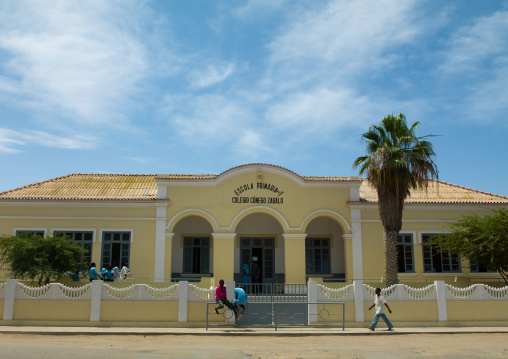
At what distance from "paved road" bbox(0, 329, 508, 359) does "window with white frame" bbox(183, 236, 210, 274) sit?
393 inches

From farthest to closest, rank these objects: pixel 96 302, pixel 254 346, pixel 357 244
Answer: pixel 357 244 → pixel 96 302 → pixel 254 346

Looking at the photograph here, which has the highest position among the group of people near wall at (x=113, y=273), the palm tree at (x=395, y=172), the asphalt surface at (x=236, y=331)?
the palm tree at (x=395, y=172)

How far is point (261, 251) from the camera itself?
79.0ft

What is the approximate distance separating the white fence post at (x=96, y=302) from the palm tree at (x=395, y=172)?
1065 cm

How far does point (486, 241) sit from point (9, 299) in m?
17.0

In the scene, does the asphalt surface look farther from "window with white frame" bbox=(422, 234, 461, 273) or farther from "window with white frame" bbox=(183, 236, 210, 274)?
"window with white frame" bbox=(183, 236, 210, 274)

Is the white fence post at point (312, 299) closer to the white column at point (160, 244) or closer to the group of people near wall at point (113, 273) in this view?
the white column at point (160, 244)

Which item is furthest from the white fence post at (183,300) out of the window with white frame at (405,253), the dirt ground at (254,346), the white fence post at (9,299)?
the window with white frame at (405,253)

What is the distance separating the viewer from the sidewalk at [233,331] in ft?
45.3

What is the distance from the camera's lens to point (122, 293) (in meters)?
15.3

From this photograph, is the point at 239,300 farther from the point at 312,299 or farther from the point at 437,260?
the point at 437,260

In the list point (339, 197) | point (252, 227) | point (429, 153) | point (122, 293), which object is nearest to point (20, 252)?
point (122, 293)

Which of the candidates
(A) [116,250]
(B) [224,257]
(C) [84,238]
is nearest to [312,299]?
(B) [224,257]

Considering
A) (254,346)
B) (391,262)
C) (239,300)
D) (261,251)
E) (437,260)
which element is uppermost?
(261,251)
